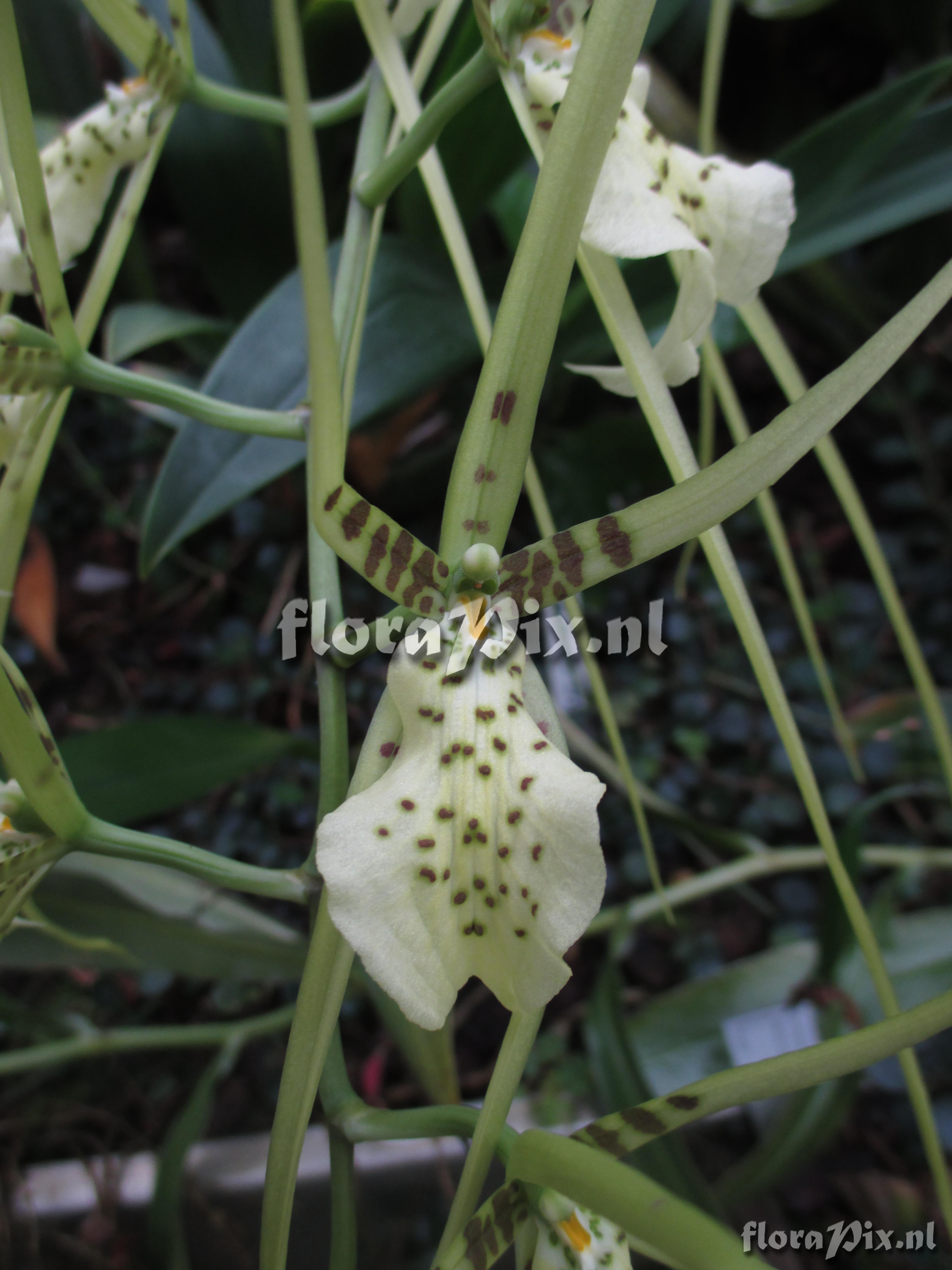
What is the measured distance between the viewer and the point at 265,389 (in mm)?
649

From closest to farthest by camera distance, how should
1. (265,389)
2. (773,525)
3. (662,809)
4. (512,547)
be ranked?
(773,525) < (265,389) < (662,809) < (512,547)

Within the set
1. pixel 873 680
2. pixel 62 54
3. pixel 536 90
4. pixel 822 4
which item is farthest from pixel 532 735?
pixel 62 54

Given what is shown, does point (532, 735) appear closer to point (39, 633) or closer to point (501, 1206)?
point (501, 1206)

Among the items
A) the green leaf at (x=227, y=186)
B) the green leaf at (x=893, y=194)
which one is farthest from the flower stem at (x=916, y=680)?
the green leaf at (x=227, y=186)

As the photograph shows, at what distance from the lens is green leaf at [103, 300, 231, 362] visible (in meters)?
0.73

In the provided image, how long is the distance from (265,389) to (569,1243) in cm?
58

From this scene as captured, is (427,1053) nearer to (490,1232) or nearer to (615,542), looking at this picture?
(490,1232)

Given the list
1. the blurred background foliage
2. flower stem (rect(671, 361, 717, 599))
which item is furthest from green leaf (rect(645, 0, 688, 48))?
flower stem (rect(671, 361, 717, 599))

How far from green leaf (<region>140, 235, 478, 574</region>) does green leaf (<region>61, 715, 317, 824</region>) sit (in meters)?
0.17

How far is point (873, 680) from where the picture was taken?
1.07 m

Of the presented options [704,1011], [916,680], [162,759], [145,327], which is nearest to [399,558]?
[916,680]

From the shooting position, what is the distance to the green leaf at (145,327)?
0.73 m

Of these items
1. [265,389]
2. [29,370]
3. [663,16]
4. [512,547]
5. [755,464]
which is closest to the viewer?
[755,464]

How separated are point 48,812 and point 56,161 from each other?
0.47 metres
